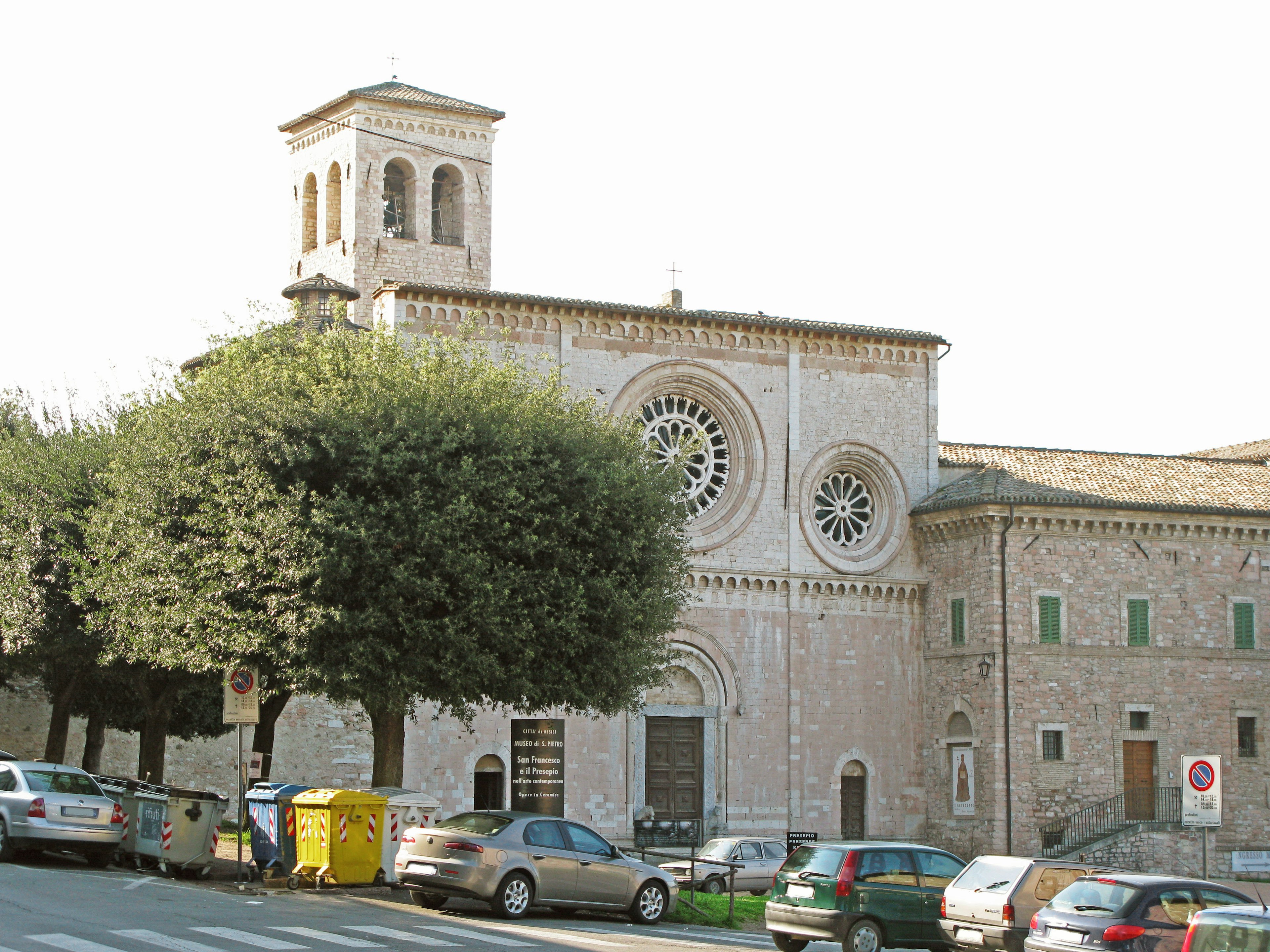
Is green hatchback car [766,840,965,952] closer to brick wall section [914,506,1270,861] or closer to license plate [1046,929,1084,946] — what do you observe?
license plate [1046,929,1084,946]

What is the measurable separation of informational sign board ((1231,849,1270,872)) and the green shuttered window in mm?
6374

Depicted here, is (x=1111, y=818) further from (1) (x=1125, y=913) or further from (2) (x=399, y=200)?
(2) (x=399, y=200)

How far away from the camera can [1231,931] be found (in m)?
12.0

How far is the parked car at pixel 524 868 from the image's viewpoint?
19500 mm

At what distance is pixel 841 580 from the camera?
4050cm

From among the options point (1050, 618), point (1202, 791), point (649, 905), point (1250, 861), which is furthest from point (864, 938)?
point (1250, 861)

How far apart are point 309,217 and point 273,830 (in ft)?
95.1

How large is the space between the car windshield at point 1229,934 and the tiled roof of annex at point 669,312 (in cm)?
2730

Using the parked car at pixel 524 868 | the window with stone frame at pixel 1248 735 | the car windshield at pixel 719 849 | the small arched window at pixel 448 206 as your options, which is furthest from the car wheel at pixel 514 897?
the small arched window at pixel 448 206

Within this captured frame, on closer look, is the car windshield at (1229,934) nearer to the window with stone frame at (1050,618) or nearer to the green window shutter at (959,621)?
the window with stone frame at (1050,618)

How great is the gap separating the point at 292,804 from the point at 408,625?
316 cm

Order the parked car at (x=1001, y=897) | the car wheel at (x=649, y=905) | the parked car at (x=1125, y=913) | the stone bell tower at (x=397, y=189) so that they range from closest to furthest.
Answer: the parked car at (x=1125, y=913) → the parked car at (x=1001, y=897) → the car wheel at (x=649, y=905) → the stone bell tower at (x=397, y=189)

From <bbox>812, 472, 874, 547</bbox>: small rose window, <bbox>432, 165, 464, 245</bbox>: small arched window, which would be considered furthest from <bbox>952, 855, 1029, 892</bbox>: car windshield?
<bbox>432, 165, 464, 245</bbox>: small arched window

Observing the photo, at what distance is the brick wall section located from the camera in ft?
127
